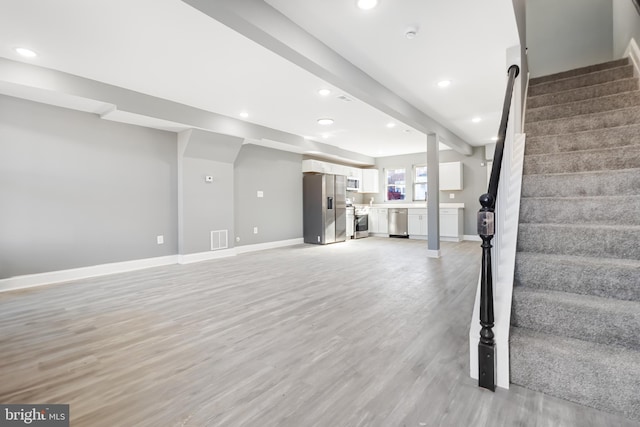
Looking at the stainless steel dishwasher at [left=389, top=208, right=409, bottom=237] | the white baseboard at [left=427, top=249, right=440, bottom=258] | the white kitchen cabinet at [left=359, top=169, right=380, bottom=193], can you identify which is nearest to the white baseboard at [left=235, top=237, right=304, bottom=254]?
the stainless steel dishwasher at [left=389, top=208, right=409, bottom=237]

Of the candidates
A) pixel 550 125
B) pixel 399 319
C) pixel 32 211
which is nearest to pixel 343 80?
pixel 550 125

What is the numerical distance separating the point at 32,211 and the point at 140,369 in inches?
136

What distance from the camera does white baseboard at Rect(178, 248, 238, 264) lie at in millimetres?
5320

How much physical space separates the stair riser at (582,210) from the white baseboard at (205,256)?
5063 mm

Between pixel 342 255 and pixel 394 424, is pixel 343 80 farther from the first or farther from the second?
pixel 342 255

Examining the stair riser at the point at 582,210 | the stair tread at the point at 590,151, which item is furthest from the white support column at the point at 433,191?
the stair riser at the point at 582,210

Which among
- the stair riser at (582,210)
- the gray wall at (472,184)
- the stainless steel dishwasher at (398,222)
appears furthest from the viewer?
the stainless steel dishwasher at (398,222)

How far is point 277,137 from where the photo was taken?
6262mm

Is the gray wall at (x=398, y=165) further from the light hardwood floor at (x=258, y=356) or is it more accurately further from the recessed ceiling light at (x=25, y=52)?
the recessed ceiling light at (x=25, y=52)

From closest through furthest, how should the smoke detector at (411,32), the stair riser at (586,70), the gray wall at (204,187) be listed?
the smoke detector at (411,32)
the stair riser at (586,70)
the gray wall at (204,187)

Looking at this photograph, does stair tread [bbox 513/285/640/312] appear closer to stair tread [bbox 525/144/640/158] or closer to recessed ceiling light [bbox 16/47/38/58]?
stair tread [bbox 525/144/640/158]

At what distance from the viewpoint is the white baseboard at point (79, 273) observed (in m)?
3.73

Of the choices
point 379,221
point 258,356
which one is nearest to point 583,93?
point 258,356

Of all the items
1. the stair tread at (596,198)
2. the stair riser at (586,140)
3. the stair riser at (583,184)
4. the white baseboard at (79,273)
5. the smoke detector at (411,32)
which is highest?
the smoke detector at (411,32)
